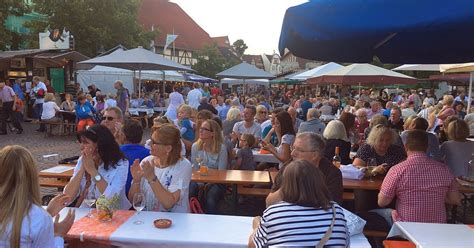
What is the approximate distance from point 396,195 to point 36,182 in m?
2.97

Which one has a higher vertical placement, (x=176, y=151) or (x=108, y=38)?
(x=108, y=38)

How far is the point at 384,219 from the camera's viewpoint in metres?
4.14

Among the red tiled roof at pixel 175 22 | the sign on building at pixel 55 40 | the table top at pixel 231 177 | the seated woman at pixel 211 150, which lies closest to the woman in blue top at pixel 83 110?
the seated woman at pixel 211 150

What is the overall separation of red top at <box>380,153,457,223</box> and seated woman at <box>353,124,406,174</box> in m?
1.26

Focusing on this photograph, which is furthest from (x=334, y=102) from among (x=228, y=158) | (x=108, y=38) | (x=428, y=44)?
(x=108, y=38)

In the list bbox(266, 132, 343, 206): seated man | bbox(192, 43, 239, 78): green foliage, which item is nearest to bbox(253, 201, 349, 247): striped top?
bbox(266, 132, 343, 206): seated man

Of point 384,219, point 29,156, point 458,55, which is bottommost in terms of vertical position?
point 384,219

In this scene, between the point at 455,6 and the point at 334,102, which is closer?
the point at 455,6

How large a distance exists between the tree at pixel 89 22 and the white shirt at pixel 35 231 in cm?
2298

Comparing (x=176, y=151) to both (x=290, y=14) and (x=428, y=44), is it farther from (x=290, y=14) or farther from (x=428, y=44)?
(x=428, y=44)

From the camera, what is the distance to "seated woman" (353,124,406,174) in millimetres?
4973

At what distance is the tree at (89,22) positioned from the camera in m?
23.4

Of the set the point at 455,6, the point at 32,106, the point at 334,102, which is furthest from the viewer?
the point at 32,106

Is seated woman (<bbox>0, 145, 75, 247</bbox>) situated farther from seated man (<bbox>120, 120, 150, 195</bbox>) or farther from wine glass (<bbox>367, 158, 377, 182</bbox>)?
wine glass (<bbox>367, 158, 377, 182</bbox>)
